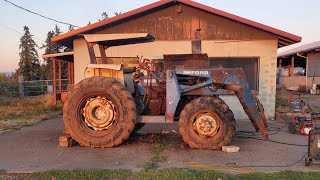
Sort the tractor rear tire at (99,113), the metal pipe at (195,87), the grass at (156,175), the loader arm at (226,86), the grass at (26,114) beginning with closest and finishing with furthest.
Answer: the grass at (156,175) < the tractor rear tire at (99,113) < the loader arm at (226,86) < the metal pipe at (195,87) < the grass at (26,114)

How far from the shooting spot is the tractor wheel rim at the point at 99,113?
7.67 meters

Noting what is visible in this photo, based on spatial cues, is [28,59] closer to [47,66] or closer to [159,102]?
[47,66]

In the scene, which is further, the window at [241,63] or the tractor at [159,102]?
the window at [241,63]

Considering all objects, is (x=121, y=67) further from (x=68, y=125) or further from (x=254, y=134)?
(x=254, y=134)

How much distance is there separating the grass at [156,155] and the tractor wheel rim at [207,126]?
952 millimetres

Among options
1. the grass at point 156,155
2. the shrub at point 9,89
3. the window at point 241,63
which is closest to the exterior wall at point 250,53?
the window at point 241,63

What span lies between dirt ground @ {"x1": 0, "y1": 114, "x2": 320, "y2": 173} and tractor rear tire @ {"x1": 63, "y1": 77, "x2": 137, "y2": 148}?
28 cm

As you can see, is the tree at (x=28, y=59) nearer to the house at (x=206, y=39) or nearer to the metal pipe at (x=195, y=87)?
the house at (x=206, y=39)

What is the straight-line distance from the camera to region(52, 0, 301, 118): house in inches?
503

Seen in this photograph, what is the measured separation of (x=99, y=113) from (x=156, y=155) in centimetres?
182

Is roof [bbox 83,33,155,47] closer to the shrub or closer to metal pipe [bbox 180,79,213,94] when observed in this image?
metal pipe [bbox 180,79,213,94]

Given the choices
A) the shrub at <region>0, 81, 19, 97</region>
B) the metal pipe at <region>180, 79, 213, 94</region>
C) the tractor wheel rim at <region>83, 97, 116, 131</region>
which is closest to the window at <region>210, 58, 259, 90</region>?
the metal pipe at <region>180, 79, 213, 94</region>

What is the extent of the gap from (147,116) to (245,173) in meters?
2.95

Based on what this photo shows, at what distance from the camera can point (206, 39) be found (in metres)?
12.9
